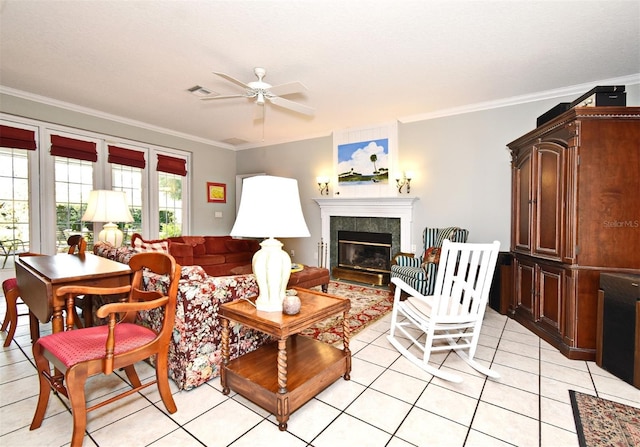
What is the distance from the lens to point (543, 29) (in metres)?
2.41

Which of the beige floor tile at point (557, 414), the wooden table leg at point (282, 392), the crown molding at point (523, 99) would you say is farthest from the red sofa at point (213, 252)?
the beige floor tile at point (557, 414)

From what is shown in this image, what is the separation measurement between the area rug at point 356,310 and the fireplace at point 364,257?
244 millimetres

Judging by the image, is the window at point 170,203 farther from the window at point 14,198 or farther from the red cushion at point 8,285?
the red cushion at point 8,285

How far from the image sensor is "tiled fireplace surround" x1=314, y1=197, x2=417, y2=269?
468 cm

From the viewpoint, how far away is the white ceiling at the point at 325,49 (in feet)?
7.29

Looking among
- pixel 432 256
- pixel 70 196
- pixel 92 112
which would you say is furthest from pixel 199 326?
pixel 92 112

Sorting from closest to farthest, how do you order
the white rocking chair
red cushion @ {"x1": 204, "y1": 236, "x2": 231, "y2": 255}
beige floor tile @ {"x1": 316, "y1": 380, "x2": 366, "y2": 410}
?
beige floor tile @ {"x1": 316, "y1": 380, "x2": 366, "y2": 410}, the white rocking chair, red cushion @ {"x1": 204, "y1": 236, "x2": 231, "y2": 255}

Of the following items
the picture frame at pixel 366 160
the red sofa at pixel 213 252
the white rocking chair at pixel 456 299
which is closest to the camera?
the white rocking chair at pixel 456 299

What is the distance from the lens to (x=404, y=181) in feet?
15.5

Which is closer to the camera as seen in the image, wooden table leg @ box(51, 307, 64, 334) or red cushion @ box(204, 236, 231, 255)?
wooden table leg @ box(51, 307, 64, 334)

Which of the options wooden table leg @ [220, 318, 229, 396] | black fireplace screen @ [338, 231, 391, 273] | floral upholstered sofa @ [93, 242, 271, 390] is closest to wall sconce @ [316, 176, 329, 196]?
black fireplace screen @ [338, 231, 391, 273]

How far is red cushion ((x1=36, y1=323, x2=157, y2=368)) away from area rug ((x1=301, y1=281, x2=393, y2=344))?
1.48 m

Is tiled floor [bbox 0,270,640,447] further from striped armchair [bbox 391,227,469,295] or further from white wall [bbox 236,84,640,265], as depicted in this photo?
white wall [bbox 236,84,640,265]

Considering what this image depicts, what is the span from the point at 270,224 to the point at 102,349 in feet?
3.37
